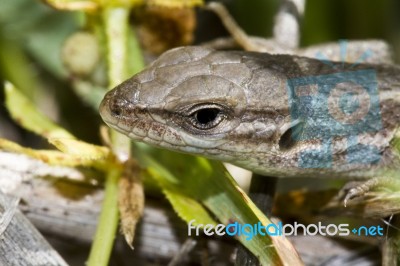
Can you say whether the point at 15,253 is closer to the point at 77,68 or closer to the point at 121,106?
the point at 121,106

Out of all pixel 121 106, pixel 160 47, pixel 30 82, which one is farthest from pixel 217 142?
pixel 30 82

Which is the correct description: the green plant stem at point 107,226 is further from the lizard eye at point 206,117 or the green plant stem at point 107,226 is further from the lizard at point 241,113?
the lizard eye at point 206,117

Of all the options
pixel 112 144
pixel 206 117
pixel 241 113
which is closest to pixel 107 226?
pixel 112 144

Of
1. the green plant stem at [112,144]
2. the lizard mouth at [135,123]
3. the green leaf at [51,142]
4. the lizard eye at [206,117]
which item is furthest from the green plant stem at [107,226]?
A: the lizard eye at [206,117]

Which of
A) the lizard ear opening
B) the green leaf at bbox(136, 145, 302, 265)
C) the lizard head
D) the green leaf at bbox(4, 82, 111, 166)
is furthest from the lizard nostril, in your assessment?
the lizard ear opening

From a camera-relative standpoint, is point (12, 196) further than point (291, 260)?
Yes

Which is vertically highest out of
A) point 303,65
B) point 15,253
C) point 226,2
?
point 226,2

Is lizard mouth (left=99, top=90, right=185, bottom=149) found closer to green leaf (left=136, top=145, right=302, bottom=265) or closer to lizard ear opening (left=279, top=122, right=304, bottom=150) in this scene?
green leaf (left=136, top=145, right=302, bottom=265)
